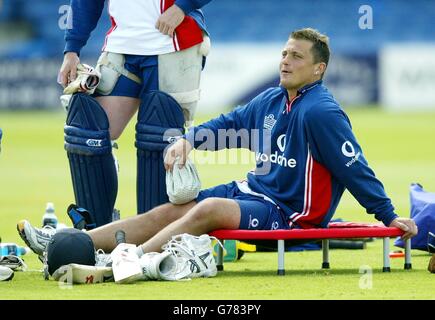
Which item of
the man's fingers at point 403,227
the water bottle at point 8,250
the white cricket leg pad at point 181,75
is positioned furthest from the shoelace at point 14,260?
the man's fingers at point 403,227

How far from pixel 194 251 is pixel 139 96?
1.38m

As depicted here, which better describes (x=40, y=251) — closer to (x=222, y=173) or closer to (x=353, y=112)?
(x=222, y=173)

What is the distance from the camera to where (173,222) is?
561 cm

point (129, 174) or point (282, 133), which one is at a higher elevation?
point (282, 133)

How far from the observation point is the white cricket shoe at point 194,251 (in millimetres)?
5363

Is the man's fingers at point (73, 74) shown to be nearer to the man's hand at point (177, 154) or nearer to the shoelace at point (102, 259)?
the man's hand at point (177, 154)

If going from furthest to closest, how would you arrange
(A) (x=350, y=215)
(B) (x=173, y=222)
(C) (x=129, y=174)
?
(C) (x=129, y=174)
(A) (x=350, y=215)
(B) (x=173, y=222)

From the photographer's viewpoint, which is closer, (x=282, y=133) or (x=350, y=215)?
(x=282, y=133)

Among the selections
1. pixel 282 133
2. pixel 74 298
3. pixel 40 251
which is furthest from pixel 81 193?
pixel 74 298

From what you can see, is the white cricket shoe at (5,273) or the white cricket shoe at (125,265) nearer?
the white cricket shoe at (125,265)

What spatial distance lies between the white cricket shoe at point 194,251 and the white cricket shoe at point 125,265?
204 mm

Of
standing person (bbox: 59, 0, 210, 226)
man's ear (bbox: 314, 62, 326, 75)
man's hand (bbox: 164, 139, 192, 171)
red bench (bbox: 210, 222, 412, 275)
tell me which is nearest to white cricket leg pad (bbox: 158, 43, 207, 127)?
standing person (bbox: 59, 0, 210, 226)
